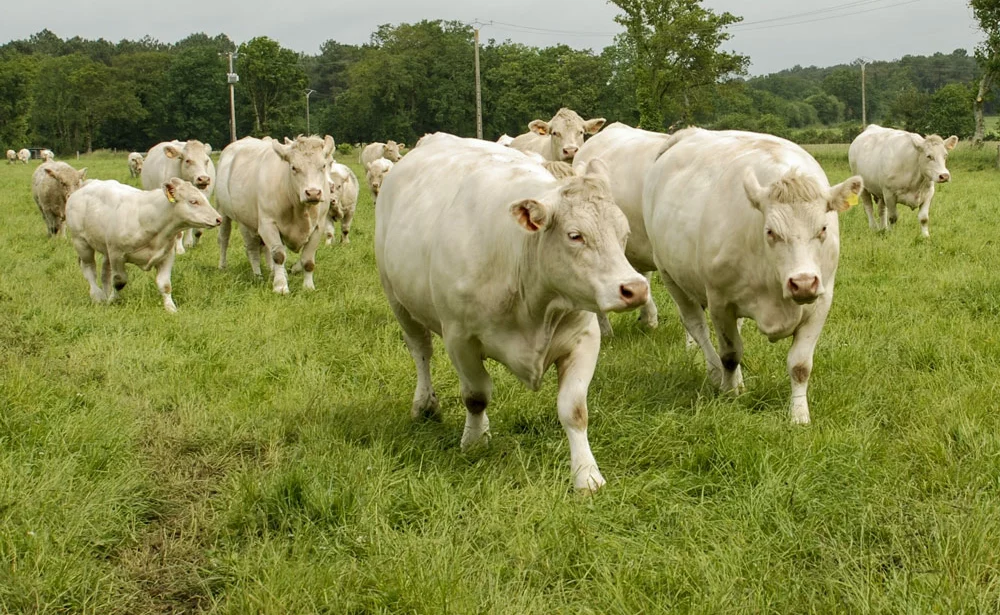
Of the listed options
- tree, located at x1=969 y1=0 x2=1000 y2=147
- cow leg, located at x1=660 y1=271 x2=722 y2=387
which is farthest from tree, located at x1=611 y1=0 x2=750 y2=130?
cow leg, located at x1=660 y1=271 x2=722 y2=387

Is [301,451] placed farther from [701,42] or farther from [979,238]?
[701,42]

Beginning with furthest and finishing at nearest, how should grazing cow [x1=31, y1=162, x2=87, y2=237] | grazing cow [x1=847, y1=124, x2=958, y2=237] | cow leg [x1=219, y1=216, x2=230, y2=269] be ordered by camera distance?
grazing cow [x1=31, y1=162, x2=87, y2=237] → grazing cow [x1=847, y1=124, x2=958, y2=237] → cow leg [x1=219, y1=216, x2=230, y2=269]

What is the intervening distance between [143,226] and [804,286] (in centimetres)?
747

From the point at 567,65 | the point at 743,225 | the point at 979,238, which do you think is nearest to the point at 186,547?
the point at 743,225

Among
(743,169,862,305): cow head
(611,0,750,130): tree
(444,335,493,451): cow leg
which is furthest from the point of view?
(611,0,750,130): tree

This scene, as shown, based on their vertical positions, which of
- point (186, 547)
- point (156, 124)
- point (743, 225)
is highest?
point (156, 124)

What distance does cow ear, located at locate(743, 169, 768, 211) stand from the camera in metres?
5.06

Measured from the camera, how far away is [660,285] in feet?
32.9

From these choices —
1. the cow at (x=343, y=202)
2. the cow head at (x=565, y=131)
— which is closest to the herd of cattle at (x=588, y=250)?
the cow head at (x=565, y=131)

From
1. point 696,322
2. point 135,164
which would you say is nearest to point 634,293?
point 696,322

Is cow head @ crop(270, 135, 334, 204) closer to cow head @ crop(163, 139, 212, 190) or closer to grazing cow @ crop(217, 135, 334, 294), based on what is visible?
grazing cow @ crop(217, 135, 334, 294)

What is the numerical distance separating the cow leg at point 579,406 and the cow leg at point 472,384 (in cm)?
46

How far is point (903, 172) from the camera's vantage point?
14414 mm

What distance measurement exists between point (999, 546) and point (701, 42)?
51569 millimetres
